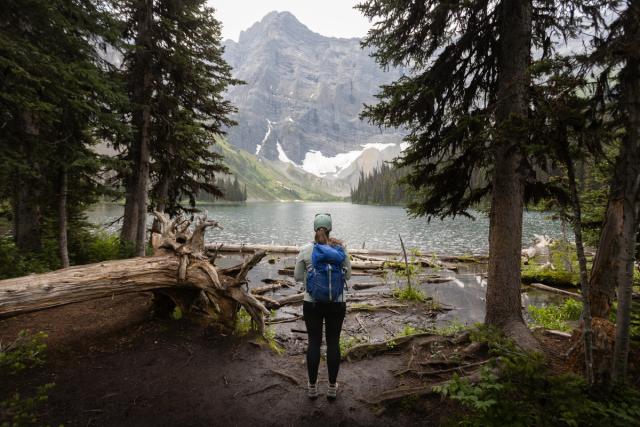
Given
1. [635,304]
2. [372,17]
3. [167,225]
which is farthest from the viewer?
[167,225]

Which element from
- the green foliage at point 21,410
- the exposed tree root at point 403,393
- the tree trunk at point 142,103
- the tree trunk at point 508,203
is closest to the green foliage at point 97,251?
the tree trunk at point 142,103

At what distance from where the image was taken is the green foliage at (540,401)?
2797 mm

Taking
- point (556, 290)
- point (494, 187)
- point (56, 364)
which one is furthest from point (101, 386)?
point (556, 290)

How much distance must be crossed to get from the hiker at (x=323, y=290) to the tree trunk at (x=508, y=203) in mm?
3341

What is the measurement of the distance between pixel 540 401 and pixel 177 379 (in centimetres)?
474

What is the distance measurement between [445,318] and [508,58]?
8.04 metres

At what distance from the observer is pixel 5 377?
4203 millimetres

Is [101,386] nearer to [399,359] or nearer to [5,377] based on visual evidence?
[5,377]

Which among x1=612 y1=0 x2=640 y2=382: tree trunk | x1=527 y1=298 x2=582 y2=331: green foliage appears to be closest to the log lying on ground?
x1=612 y1=0 x2=640 y2=382: tree trunk

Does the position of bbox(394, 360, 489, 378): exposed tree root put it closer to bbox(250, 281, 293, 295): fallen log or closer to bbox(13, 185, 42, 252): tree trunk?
bbox(250, 281, 293, 295): fallen log

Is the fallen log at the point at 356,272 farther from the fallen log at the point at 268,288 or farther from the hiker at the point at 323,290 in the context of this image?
the hiker at the point at 323,290

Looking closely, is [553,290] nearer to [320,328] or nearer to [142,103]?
[320,328]

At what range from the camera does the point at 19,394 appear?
3.85 meters

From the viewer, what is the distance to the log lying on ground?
483 centimetres
